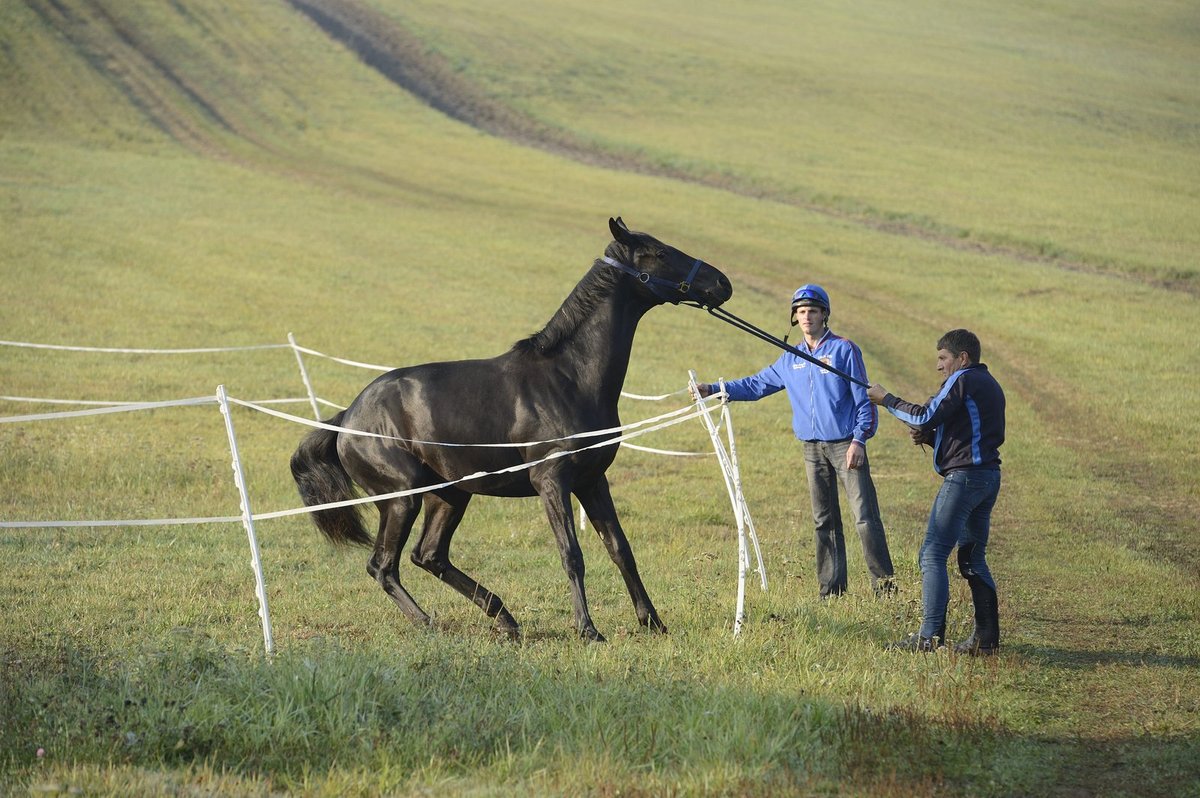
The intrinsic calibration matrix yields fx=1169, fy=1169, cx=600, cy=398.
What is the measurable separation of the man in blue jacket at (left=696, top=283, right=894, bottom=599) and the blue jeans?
1301 millimetres

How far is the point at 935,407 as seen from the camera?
24.7ft

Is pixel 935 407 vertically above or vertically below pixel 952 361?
below

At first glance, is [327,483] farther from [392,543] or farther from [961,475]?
[961,475]

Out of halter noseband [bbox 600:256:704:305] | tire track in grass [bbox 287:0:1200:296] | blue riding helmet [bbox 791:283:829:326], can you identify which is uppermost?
tire track in grass [bbox 287:0:1200:296]

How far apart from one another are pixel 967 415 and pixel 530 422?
9.76 ft

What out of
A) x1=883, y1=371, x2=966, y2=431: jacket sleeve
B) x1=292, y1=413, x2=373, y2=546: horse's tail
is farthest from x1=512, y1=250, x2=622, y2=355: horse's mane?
x1=883, y1=371, x2=966, y2=431: jacket sleeve

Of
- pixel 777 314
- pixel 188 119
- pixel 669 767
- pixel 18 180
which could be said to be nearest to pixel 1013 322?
pixel 777 314

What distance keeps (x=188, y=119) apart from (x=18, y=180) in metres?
13.3

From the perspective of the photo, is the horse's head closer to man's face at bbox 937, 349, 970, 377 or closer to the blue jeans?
man's face at bbox 937, 349, 970, 377

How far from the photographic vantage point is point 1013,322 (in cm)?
2502

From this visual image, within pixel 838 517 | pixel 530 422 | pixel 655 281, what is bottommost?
pixel 838 517

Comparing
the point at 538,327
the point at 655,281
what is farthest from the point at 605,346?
the point at 538,327

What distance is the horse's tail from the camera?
920 centimetres

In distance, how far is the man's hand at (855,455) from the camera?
8.93 meters
